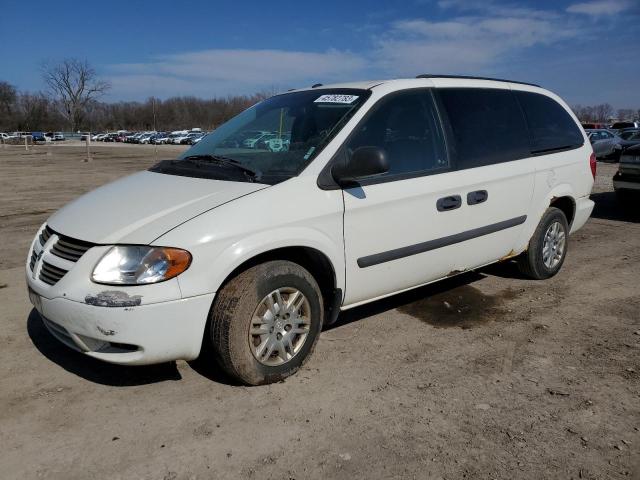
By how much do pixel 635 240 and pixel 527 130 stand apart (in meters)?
3.50

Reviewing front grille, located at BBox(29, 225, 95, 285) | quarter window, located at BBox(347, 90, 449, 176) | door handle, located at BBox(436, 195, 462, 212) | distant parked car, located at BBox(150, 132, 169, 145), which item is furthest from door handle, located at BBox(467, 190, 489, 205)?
distant parked car, located at BBox(150, 132, 169, 145)

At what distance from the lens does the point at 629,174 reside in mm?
8805

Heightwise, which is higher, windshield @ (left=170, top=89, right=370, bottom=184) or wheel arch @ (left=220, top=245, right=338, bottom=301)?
windshield @ (left=170, top=89, right=370, bottom=184)

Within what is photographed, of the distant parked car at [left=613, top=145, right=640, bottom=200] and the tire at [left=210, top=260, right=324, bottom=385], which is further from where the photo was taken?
the distant parked car at [left=613, top=145, right=640, bottom=200]

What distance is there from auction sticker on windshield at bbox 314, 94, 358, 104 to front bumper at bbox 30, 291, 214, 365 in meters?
1.72

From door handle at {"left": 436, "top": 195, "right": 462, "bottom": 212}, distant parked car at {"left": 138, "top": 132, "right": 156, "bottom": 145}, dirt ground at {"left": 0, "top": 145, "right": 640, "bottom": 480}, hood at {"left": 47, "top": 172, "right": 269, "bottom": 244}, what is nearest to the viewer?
dirt ground at {"left": 0, "top": 145, "right": 640, "bottom": 480}

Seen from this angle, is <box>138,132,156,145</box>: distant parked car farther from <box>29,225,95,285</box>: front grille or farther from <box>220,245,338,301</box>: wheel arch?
<box>220,245,338,301</box>: wheel arch

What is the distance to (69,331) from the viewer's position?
289 centimetres

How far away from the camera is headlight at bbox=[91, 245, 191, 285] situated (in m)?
2.72

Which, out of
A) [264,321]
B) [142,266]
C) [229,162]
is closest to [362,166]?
[229,162]

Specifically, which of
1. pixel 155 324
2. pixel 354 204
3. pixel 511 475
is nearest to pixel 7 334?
pixel 155 324

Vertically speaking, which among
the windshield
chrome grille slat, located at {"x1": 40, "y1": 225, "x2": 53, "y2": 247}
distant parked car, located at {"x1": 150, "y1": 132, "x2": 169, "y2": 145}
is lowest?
chrome grille slat, located at {"x1": 40, "y1": 225, "x2": 53, "y2": 247}

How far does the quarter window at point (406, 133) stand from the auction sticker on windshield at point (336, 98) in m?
0.19

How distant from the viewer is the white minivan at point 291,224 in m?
2.78
